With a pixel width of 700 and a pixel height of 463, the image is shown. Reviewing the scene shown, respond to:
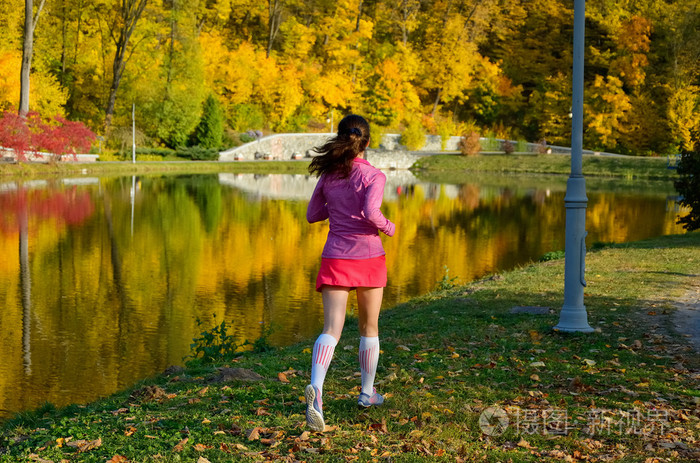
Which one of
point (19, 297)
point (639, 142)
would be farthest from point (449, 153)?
point (19, 297)

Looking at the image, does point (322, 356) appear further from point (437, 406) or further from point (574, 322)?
point (574, 322)

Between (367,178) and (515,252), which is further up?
(367,178)

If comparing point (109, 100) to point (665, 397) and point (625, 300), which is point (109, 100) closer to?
point (625, 300)

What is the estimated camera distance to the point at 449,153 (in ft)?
216

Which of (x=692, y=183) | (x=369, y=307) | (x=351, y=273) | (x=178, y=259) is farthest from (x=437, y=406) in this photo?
(x=692, y=183)

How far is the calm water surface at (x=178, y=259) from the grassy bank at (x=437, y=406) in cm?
248

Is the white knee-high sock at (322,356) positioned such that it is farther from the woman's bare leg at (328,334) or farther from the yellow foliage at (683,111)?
the yellow foliage at (683,111)

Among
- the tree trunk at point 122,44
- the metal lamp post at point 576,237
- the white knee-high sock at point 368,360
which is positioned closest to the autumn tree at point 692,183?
the metal lamp post at point 576,237

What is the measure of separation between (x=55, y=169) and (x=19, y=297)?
30.0m

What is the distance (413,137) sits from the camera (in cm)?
6631

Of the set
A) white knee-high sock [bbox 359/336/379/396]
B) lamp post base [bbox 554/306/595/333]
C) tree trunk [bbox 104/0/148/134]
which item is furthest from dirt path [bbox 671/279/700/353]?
tree trunk [bbox 104/0/148/134]

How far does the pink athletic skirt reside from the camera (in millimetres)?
5000

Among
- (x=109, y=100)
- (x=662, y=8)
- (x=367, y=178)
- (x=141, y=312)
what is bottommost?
(x=141, y=312)

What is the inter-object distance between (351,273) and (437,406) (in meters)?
1.20
